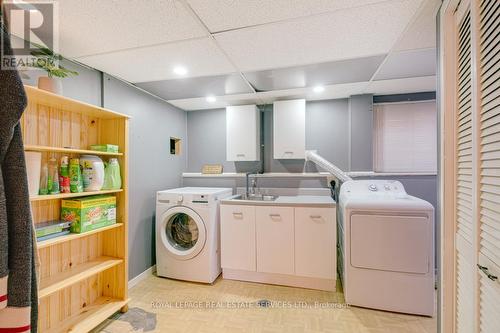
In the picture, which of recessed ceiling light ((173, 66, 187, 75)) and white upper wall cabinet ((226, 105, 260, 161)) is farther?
white upper wall cabinet ((226, 105, 260, 161))

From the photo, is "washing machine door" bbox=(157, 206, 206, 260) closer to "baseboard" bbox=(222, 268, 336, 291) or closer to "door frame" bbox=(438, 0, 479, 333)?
"baseboard" bbox=(222, 268, 336, 291)

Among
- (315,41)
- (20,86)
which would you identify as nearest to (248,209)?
(315,41)

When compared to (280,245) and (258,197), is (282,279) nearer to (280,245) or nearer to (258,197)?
(280,245)

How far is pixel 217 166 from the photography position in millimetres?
3303

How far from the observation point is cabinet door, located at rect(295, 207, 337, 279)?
226 centimetres

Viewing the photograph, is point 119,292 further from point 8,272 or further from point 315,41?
point 315,41

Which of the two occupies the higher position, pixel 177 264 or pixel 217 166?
pixel 217 166

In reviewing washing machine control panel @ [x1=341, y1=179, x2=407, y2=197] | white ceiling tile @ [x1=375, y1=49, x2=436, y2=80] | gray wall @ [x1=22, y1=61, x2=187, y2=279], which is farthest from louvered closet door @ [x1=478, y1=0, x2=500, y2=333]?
gray wall @ [x1=22, y1=61, x2=187, y2=279]

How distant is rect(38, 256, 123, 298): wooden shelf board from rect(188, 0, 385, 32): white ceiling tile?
1905 millimetres

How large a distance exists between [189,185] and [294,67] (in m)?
2.22

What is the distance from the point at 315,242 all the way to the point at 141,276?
1.94 m

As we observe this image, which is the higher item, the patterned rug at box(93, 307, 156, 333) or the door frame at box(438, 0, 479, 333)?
the door frame at box(438, 0, 479, 333)

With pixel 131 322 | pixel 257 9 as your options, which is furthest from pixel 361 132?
pixel 131 322

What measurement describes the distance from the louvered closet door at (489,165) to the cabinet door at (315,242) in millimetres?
1345
